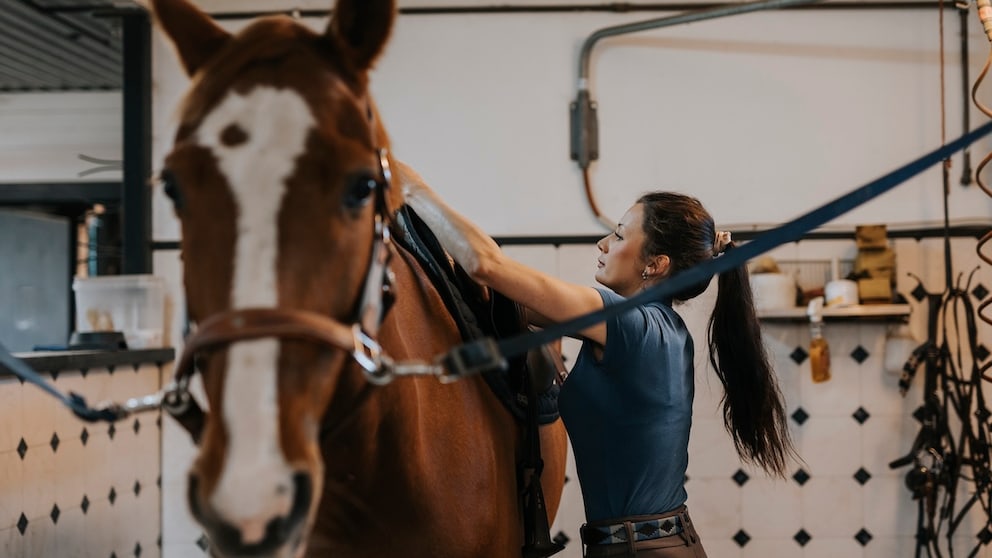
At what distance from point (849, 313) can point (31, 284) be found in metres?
4.59

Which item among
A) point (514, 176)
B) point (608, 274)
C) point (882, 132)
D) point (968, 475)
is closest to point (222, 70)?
point (608, 274)

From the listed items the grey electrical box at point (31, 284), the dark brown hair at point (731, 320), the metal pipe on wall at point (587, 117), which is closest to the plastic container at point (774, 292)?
the metal pipe on wall at point (587, 117)

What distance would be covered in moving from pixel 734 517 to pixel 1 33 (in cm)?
401

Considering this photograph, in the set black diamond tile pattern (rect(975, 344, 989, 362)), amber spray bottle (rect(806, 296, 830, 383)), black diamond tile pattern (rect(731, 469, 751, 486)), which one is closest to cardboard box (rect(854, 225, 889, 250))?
amber spray bottle (rect(806, 296, 830, 383))

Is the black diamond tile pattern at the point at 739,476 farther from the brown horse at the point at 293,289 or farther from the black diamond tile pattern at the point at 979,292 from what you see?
the brown horse at the point at 293,289

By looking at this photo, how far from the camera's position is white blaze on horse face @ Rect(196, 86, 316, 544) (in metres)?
0.81

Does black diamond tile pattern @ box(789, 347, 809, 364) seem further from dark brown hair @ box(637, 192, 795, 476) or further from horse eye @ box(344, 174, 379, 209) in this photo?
horse eye @ box(344, 174, 379, 209)

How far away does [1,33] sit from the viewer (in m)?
4.12

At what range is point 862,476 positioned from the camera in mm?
3307

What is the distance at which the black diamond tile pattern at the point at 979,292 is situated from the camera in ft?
10.7

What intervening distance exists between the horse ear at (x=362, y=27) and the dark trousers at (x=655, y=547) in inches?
39.3

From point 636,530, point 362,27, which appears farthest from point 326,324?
point 636,530

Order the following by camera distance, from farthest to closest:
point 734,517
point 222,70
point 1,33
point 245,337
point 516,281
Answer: point 1,33 < point 734,517 < point 516,281 < point 222,70 < point 245,337

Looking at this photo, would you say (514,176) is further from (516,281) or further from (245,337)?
(245,337)
